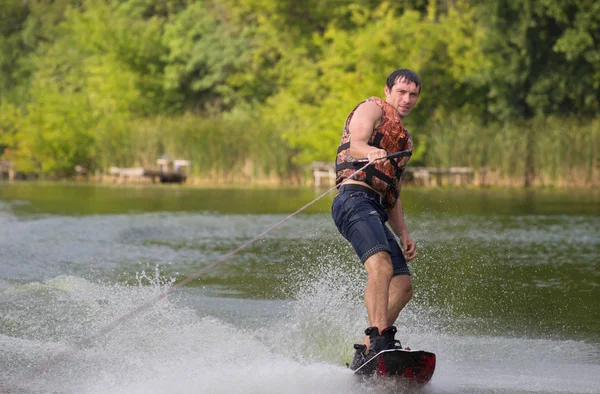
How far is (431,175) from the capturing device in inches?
1510

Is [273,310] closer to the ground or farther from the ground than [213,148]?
closer to the ground

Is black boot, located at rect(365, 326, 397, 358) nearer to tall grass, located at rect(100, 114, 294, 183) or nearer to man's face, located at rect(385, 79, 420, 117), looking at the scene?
man's face, located at rect(385, 79, 420, 117)

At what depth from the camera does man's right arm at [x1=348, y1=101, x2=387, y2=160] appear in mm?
6395

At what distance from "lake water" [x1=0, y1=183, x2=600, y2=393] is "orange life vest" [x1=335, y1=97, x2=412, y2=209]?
1134mm

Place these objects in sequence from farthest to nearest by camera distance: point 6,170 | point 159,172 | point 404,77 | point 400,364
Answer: point 6,170, point 159,172, point 404,77, point 400,364

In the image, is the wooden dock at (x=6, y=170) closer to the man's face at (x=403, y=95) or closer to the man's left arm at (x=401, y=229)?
the man's left arm at (x=401, y=229)

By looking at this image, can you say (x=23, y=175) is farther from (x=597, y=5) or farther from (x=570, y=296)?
(x=570, y=296)

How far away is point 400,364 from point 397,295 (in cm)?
57

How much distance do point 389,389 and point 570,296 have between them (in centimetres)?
442

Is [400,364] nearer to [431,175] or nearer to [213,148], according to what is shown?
[431,175]

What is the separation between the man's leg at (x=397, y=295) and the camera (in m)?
6.64

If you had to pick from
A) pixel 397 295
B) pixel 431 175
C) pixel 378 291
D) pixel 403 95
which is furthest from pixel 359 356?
pixel 431 175

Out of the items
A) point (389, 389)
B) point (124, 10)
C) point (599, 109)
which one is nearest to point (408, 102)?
point (389, 389)

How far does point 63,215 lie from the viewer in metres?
20.8
